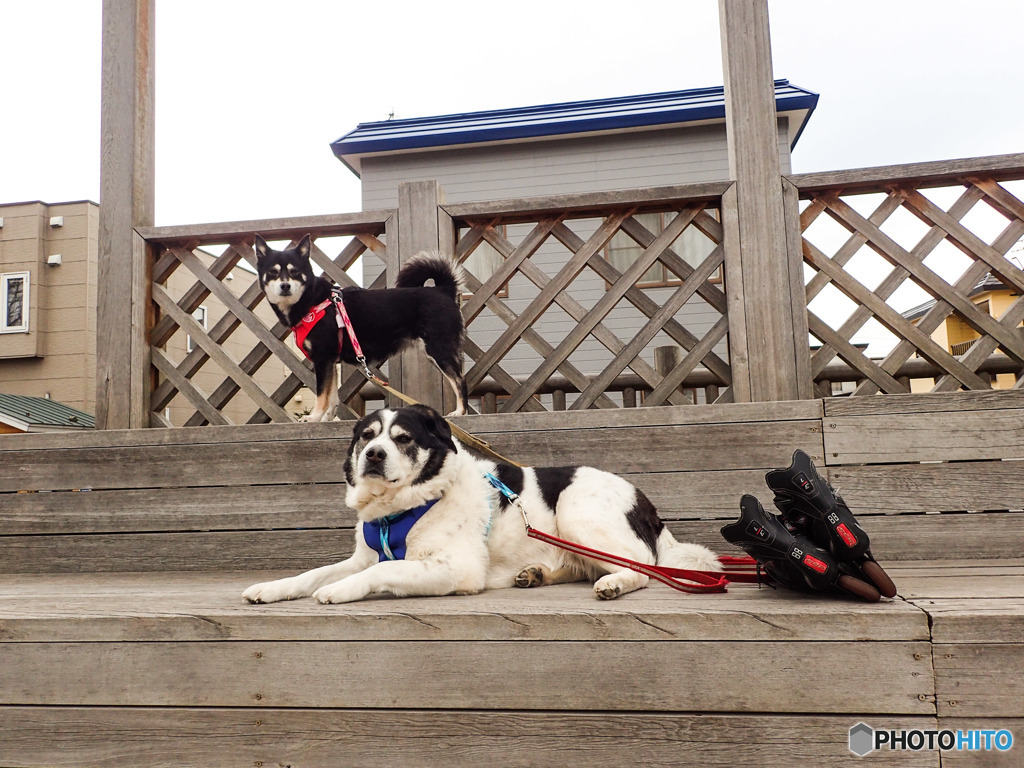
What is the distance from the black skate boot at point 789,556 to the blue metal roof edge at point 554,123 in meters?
7.87

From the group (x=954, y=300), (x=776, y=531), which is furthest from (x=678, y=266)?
(x=776, y=531)

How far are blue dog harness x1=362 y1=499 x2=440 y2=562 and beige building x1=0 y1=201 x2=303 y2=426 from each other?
1155cm

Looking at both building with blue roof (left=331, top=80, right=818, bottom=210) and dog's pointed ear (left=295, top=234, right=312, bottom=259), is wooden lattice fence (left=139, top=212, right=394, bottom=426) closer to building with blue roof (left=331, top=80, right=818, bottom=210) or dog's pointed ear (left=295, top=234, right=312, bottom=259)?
dog's pointed ear (left=295, top=234, right=312, bottom=259)

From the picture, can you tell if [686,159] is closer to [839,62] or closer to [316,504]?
[839,62]

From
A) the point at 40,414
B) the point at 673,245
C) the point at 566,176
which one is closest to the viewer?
the point at 673,245

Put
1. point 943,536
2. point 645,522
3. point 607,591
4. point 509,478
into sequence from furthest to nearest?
point 943,536 → point 509,478 → point 645,522 → point 607,591

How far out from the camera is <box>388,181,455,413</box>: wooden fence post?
3.38m

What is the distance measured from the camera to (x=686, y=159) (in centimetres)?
877

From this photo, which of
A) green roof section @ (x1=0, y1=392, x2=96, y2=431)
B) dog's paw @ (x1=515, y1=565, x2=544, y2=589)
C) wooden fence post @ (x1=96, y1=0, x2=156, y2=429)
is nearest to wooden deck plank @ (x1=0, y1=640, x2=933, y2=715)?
dog's paw @ (x1=515, y1=565, x2=544, y2=589)

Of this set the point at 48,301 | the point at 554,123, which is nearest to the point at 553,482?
the point at 554,123

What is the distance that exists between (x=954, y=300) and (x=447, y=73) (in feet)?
30.6

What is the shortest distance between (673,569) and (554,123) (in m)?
7.93

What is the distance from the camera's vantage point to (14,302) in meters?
13.3

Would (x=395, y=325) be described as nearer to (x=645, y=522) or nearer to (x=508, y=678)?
(x=645, y=522)
